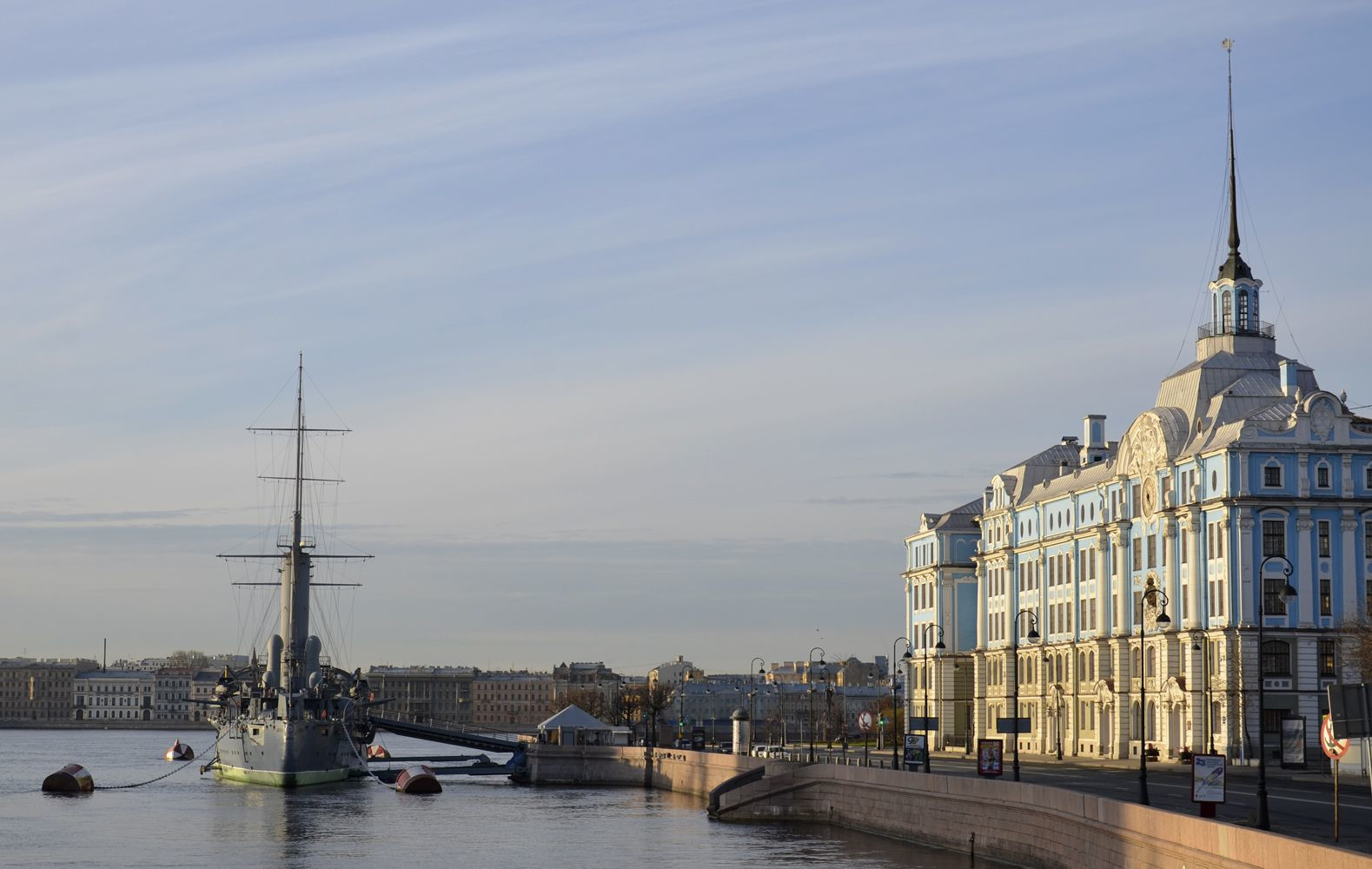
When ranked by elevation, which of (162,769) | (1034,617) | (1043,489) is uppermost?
(1043,489)

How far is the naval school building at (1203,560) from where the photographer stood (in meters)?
90.4

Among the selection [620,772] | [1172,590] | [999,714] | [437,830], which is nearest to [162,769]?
[620,772]

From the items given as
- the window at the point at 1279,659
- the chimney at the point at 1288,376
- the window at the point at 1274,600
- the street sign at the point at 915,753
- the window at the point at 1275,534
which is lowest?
the street sign at the point at 915,753

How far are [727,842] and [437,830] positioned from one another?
1677 centimetres

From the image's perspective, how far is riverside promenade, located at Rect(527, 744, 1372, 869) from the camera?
125ft

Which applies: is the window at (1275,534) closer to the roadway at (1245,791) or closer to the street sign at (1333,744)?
the roadway at (1245,791)

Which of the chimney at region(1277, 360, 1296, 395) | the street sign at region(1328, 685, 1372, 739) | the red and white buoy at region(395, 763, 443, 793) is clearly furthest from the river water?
the chimney at region(1277, 360, 1296, 395)

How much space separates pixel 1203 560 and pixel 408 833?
3957cm

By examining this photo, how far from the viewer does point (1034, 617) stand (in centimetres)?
11706

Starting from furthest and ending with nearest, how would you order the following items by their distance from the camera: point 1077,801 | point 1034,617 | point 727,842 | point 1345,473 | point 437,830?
point 1034,617, point 1345,473, point 437,830, point 727,842, point 1077,801

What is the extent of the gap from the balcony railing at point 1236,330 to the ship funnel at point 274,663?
6166cm

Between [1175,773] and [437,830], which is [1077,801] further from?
[437,830]

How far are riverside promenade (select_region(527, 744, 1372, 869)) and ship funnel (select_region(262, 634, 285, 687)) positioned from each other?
1135 inches

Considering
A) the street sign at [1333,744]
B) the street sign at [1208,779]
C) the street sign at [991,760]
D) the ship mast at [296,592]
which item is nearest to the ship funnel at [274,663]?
the ship mast at [296,592]
